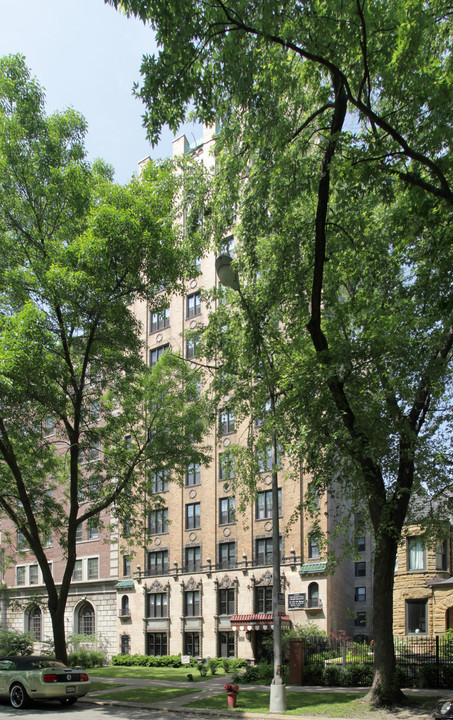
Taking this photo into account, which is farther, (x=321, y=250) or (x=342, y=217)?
(x=342, y=217)

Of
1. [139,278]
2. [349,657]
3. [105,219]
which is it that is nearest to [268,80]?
[105,219]

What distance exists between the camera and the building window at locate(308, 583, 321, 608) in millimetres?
32897

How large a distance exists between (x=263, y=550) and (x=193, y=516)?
6548 millimetres

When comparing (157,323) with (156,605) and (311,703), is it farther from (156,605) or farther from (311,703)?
(311,703)

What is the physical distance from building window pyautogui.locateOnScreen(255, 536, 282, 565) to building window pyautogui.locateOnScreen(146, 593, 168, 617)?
28.4 ft

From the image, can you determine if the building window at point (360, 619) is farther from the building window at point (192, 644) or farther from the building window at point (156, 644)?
the building window at point (156, 644)

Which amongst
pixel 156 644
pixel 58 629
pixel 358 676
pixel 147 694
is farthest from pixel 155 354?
pixel 358 676

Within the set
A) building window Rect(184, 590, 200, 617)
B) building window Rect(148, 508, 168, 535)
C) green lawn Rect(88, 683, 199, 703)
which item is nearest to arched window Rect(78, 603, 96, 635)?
building window Rect(148, 508, 168, 535)

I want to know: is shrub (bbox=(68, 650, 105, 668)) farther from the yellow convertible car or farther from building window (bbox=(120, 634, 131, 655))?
the yellow convertible car

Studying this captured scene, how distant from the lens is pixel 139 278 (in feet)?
66.8

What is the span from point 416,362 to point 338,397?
6.33 ft

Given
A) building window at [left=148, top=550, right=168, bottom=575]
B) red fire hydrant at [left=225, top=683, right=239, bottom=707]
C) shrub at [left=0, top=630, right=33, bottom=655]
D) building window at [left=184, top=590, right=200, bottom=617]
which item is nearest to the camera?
red fire hydrant at [left=225, top=683, right=239, bottom=707]

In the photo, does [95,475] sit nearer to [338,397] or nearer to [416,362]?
[338,397]

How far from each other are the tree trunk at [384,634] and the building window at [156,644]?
28776 millimetres
